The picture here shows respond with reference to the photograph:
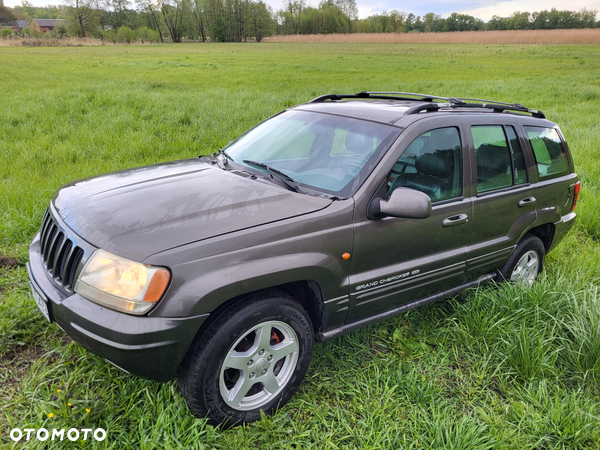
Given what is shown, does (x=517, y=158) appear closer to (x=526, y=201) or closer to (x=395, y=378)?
(x=526, y=201)

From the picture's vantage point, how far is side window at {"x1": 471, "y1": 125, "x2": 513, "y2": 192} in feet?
10.4

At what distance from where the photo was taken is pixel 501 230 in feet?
11.0

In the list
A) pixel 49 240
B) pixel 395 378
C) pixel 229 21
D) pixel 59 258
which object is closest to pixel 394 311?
pixel 395 378

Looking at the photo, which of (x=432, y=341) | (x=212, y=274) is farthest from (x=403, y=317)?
(x=212, y=274)

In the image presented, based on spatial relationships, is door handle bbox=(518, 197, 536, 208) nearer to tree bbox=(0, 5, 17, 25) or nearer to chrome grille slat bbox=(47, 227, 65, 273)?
chrome grille slat bbox=(47, 227, 65, 273)

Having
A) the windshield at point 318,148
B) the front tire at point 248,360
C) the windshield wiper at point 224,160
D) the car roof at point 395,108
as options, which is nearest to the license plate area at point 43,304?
the front tire at point 248,360

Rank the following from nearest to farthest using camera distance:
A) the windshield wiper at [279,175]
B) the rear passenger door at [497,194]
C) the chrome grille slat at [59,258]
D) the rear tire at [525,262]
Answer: the chrome grille slat at [59,258] < the windshield wiper at [279,175] < the rear passenger door at [497,194] < the rear tire at [525,262]

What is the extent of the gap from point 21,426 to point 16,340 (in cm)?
84

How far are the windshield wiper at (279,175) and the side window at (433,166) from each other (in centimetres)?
61

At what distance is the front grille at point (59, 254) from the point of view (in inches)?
86.6

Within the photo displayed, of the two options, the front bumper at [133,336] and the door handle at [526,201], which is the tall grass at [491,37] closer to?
the door handle at [526,201]

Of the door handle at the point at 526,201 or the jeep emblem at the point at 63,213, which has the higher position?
the jeep emblem at the point at 63,213

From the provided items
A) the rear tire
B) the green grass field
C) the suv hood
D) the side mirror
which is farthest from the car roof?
the green grass field

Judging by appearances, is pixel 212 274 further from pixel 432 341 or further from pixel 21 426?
pixel 432 341
